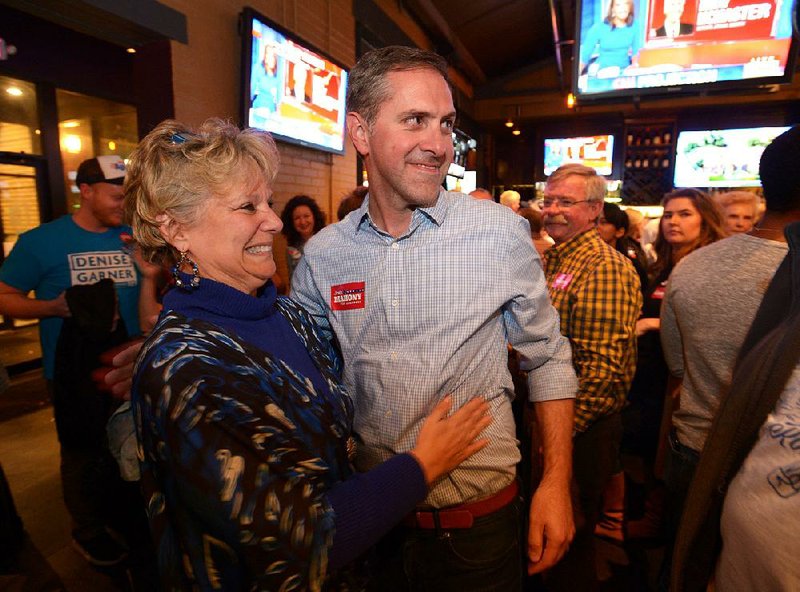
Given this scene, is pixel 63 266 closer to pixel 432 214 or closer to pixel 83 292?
pixel 83 292

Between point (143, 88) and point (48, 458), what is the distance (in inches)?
115

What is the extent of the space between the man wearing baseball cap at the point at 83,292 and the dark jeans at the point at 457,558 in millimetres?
1721

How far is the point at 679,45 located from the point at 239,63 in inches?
164

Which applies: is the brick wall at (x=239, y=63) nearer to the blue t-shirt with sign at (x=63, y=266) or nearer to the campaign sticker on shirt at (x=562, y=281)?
the blue t-shirt with sign at (x=63, y=266)

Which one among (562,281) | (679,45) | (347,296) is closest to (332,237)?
(347,296)

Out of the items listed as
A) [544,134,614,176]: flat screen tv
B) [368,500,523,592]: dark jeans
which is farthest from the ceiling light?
[544,134,614,176]: flat screen tv

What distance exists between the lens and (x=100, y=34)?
3590mm

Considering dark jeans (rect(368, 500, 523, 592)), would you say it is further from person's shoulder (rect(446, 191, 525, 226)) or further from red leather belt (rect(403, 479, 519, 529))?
person's shoulder (rect(446, 191, 525, 226))

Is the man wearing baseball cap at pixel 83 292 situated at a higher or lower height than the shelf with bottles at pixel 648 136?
lower

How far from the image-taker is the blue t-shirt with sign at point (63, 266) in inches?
99.1

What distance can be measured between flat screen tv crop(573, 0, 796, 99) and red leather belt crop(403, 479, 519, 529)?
15.2ft

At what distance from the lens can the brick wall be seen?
12.8 feet

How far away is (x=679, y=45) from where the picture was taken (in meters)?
4.48

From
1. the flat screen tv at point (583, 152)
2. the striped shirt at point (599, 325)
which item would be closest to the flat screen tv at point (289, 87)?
the striped shirt at point (599, 325)
